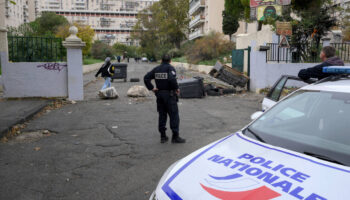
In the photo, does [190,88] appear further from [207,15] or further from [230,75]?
[207,15]

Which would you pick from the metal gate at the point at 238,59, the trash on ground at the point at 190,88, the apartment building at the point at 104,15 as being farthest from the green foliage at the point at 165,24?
the apartment building at the point at 104,15

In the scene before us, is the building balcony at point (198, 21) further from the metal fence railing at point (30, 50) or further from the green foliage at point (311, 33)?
the metal fence railing at point (30, 50)

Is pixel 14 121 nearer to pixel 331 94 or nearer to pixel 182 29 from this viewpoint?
pixel 331 94

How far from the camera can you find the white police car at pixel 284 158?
1.94 m

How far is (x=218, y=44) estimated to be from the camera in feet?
108

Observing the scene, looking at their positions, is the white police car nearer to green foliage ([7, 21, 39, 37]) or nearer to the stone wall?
the stone wall

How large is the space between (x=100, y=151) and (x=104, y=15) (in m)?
149

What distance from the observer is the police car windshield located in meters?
2.50

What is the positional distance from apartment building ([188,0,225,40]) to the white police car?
45675 mm

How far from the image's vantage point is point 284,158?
232 cm

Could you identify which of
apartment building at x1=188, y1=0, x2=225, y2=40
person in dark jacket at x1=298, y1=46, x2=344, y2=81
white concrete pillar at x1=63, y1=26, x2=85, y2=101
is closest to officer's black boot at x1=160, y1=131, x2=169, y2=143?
person in dark jacket at x1=298, y1=46, x2=344, y2=81

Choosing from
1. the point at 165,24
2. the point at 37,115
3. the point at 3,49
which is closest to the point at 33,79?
the point at 3,49

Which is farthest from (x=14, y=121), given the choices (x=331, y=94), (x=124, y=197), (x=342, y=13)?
(x=342, y=13)

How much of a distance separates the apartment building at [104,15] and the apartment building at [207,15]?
74879 mm
